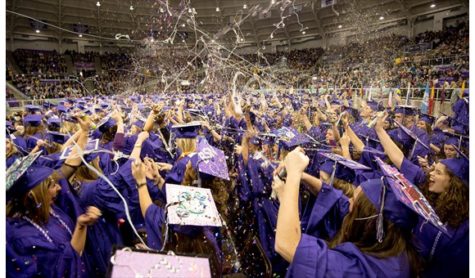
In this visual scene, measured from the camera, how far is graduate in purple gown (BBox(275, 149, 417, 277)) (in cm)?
133

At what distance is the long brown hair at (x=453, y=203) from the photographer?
1.85 m

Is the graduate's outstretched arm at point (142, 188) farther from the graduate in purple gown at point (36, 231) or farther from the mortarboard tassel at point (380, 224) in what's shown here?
the mortarboard tassel at point (380, 224)

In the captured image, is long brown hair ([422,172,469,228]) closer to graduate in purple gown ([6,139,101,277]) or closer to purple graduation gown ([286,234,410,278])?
purple graduation gown ([286,234,410,278])

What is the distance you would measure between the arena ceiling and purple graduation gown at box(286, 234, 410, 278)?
1921 centimetres

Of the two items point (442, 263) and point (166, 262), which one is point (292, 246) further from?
point (442, 263)

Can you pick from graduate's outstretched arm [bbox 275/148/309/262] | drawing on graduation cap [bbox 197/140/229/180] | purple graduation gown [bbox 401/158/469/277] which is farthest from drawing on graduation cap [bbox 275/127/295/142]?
graduate's outstretched arm [bbox 275/148/309/262]

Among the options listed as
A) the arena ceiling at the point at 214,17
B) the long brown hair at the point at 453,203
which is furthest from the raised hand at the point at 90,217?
the arena ceiling at the point at 214,17

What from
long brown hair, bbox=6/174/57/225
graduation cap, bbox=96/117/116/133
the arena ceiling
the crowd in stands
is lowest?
long brown hair, bbox=6/174/57/225

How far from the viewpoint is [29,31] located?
76.6 ft

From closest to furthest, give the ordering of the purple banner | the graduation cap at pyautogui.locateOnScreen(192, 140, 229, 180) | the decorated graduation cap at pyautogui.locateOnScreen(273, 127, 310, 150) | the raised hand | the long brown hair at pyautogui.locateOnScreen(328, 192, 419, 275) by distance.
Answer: the long brown hair at pyautogui.locateOnScreen(328, 192, 419, 275)
the raised hand
the graduation cap at pyautogui.locateOnScreen(192, 140, 229, 180)
the decorated graduation cap at pyautogui.locateOnScreen(273, 127, 310, 150)
the purple banner

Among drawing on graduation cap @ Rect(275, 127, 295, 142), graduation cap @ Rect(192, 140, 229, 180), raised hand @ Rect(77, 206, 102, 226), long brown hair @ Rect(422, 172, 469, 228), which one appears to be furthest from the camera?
drawing on graduation cap @ Rect(275, 127, 295, 142)

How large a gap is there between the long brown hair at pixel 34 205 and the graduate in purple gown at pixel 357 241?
1.31 meters

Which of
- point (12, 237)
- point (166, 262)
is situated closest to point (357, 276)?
point (166, 262)

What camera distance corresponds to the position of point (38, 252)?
1.65m
